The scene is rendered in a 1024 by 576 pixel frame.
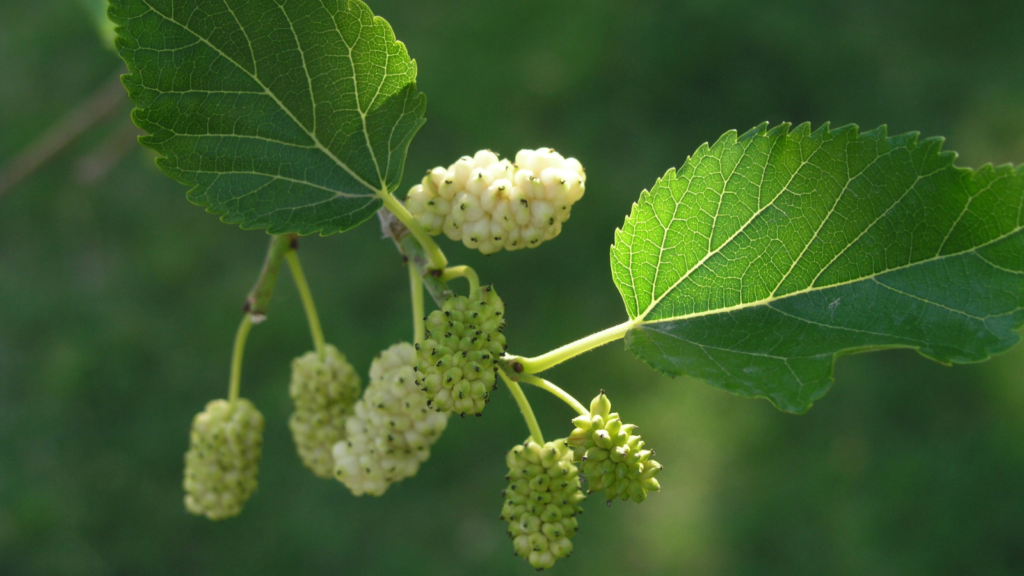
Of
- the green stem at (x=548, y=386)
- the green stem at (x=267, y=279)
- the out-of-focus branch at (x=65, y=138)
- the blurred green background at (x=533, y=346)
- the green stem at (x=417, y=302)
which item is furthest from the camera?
the blurred green background at (x=533, y=346)

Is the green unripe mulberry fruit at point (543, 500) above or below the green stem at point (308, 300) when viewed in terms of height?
below

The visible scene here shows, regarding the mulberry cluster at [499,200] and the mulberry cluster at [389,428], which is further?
the mulberry cluster at [389,428]

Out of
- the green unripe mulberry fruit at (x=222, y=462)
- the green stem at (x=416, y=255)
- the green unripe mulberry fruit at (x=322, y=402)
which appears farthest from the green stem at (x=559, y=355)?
the green unripe mulberry fruit at (x=222, y=462)

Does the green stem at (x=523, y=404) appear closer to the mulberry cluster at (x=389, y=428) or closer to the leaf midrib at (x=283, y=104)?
the mulberry cluster at (x=389, y=428)

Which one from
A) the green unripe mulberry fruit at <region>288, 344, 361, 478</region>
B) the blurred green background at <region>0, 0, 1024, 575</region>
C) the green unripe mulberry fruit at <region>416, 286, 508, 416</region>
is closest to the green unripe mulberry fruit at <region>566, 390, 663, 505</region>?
the green unripe mulberry fruit at <region>416, 286, 508, 416</region>

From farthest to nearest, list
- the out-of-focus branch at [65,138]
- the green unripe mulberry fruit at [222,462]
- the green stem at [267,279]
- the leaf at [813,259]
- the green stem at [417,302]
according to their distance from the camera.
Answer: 1. the out-of-focus branch at [65,138]
2. the green unripe mulberry fruit at [222,462]
3. the green stem at [267,279]
4. the green stem at [417,302]
5. the leaf at [813,259]

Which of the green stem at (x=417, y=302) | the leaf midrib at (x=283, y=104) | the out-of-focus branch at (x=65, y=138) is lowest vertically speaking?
the green stem at (x=417, y=302)
